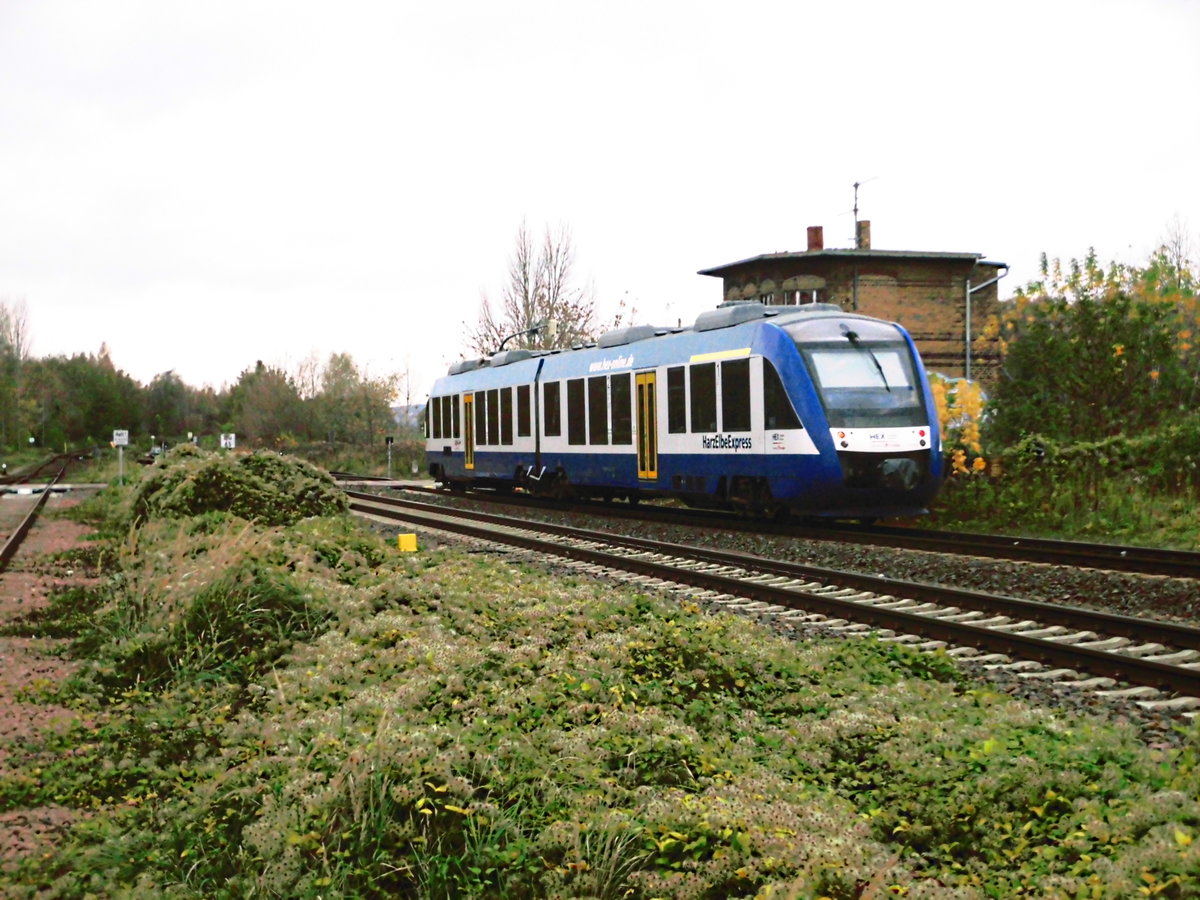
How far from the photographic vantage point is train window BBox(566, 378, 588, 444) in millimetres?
21953

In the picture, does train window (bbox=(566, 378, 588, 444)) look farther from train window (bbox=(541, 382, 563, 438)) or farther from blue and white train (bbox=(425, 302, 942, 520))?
train window (bbox=(541, 382, 563, 438))

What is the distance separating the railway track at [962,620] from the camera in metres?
7.24

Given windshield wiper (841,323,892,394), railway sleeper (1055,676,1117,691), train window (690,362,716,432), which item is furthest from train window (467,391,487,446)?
railway sleeper (1055,676,1117,691)

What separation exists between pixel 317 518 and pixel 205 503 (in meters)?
2.01

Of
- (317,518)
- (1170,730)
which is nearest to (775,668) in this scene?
(1170,730)

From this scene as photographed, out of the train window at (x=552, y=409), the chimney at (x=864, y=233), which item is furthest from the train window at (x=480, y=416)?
the chimney at (x=864, y=233)

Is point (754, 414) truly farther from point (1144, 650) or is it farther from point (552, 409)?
point (1144, 650)

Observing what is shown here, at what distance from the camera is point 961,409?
19.2 meters

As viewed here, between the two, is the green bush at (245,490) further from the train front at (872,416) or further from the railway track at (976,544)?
A: the train front at (872,416)

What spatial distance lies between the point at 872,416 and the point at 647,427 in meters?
5.05

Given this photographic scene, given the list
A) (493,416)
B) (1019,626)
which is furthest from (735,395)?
(493,416)

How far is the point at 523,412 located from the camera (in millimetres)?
24875

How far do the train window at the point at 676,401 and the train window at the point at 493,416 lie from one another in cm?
850

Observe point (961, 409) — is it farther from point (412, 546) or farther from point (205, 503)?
point (205, 503)
